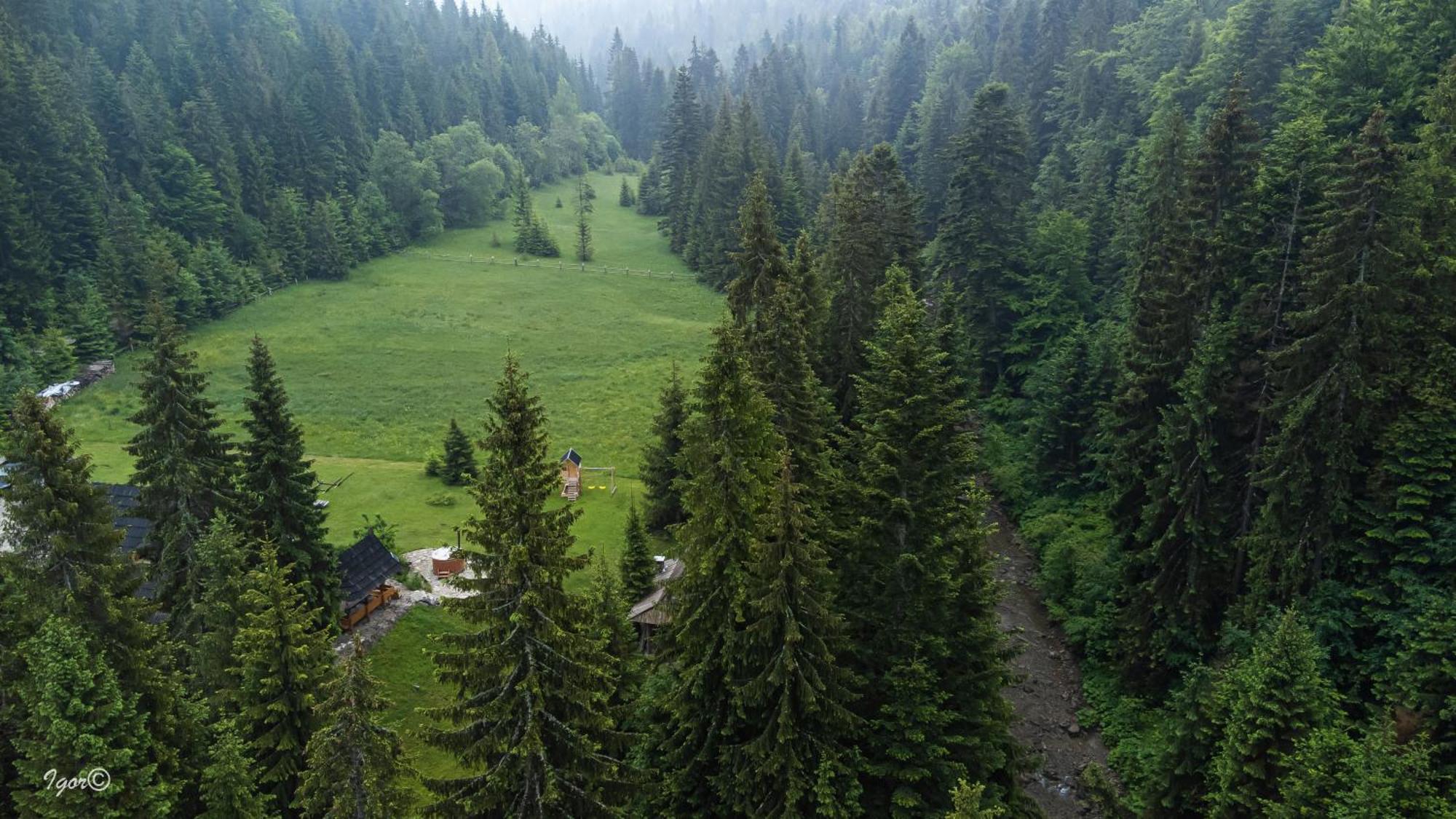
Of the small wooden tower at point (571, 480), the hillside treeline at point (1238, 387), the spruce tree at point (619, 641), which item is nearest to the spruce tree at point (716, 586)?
the hillside treeline at point (1238, 387)

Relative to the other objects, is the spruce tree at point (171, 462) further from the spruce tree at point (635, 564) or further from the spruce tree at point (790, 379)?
the spruce tree at point (790, 379)

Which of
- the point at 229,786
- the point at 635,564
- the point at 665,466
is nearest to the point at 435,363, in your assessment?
the point at 665,466

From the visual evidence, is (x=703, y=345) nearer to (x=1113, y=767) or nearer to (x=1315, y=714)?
(x=1113, y=767)

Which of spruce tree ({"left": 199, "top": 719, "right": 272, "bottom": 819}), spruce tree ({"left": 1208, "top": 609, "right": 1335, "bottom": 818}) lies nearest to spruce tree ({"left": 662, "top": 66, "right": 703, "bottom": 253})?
spruce tree ({"left": 1208, "top": 609, "right": 1335, "bottom": 818})

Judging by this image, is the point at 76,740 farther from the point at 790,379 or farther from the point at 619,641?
the point at 790,379

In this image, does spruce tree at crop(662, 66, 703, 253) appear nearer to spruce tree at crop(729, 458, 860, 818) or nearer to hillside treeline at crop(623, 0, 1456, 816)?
hillside treeline at crop(623, 0, 1456, 816)

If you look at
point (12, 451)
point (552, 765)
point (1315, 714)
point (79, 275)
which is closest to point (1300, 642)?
point (1315, 714)
